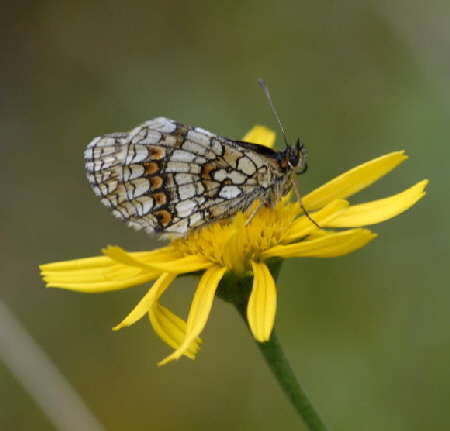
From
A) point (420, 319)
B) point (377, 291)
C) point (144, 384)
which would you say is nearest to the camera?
point (420, 319)

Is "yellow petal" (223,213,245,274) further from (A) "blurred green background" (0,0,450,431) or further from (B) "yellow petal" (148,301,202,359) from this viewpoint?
(A) "blurred green background" (0,0,450,431)

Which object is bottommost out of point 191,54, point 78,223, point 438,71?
point 438,71

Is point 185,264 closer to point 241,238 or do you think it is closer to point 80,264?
point 241,238

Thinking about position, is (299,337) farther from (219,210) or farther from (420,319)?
(219,210)

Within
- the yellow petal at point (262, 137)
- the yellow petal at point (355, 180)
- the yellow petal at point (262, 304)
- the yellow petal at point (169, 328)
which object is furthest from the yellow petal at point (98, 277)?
the yellow petal at point (262, 137)

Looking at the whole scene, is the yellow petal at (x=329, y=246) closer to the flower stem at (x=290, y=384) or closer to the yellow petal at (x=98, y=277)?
the flower stem at (x=290, y=384)

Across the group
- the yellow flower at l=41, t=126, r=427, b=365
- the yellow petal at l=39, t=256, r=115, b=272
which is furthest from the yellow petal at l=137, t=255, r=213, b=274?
the yellow petal at l=39, t=256, r=115, b=272

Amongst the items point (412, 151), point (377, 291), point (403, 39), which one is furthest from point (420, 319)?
point (403, 39)
